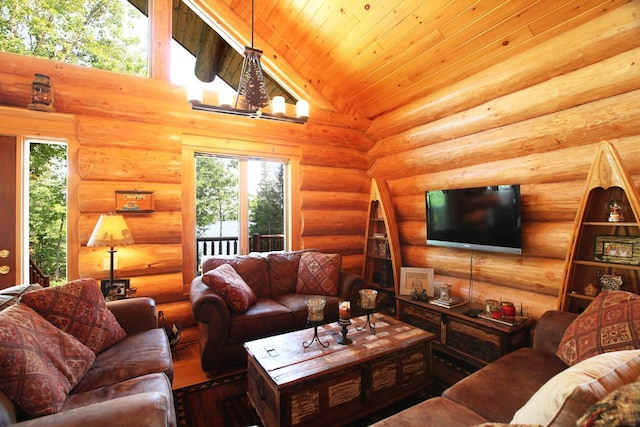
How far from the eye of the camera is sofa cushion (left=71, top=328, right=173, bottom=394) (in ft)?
5.49

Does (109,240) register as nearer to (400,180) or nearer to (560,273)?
(400,180)

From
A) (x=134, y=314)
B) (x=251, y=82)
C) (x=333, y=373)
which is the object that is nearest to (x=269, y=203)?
(x=251, y=82)

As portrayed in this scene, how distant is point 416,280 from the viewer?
3449mm

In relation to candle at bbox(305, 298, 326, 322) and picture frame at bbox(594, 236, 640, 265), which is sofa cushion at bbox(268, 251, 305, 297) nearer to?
candle at bbox(305, 298, 326, 322)

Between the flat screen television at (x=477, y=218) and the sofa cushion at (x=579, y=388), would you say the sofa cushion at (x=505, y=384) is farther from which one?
the flat screen television at (x=477, y=218)

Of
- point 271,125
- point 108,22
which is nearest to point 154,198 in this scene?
point 271,125

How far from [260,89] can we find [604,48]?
2.69 m

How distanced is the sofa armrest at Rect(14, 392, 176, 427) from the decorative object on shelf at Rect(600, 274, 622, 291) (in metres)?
2.94

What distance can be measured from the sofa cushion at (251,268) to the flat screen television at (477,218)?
1.97 metres

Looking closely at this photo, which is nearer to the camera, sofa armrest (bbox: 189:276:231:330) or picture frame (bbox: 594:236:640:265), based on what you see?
picture frame (bbox: 594:236:640:265)

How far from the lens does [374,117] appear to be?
463 centimetres

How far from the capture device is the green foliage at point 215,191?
379 centimetres

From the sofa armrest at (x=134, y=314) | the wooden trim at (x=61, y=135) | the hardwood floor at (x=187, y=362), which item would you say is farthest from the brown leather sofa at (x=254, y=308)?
the wooden trim at (x=61, y=135)

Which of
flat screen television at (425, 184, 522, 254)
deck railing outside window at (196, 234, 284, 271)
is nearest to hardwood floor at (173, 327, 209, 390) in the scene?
deck railing outside window at (196, 234, 284, 271)
